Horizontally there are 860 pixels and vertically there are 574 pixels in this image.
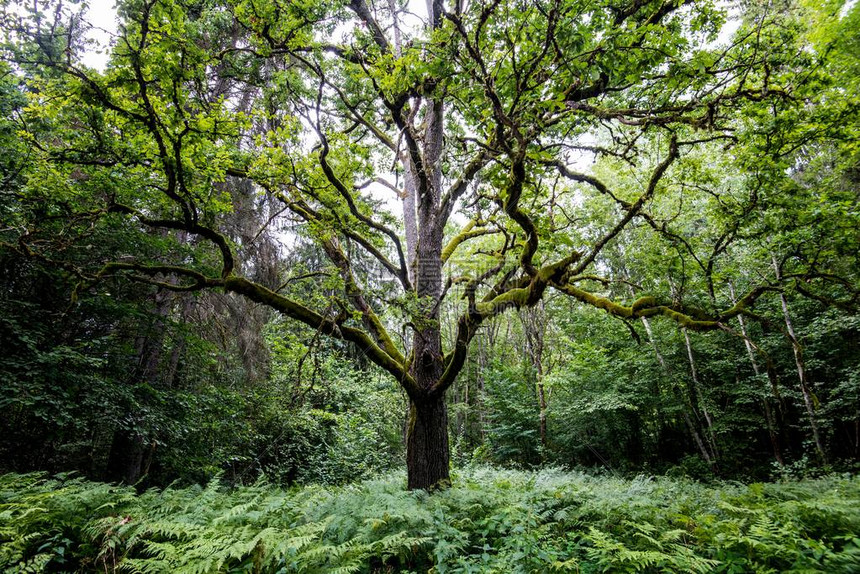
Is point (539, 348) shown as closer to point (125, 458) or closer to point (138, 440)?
point (138, 440)

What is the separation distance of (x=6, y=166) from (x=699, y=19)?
1022cm

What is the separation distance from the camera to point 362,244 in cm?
656

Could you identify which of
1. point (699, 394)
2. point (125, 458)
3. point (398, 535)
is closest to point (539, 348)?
point (699, 394)

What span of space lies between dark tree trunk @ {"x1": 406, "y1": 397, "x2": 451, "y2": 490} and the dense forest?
4 cm

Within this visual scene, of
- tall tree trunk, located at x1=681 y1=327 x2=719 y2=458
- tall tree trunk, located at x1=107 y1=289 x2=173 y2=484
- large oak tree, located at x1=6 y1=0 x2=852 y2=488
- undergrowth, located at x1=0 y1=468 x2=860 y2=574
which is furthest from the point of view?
tall tree trunk, located at x1=681 y1=327 x2=719 y2=458

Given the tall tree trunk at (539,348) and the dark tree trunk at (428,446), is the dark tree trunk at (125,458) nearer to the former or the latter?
the dark tree trunk at (428,446)

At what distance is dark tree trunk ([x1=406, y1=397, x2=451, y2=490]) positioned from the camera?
5.66 m

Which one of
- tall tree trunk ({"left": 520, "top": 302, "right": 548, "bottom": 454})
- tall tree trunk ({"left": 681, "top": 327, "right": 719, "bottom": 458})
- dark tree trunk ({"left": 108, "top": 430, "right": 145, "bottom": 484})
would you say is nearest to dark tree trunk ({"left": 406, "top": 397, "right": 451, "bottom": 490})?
dark tree trunk ({"left": 108, "top": 430, "right": 145, "bottom": 484})

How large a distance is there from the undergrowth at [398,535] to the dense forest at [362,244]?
4cm

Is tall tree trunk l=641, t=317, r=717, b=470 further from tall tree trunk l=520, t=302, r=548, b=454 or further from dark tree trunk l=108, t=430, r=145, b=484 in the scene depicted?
dark tree trunk l=108, t=430, r=145, b=484

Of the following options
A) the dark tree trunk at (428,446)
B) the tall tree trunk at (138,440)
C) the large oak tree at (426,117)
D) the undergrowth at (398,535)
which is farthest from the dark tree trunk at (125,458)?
the dark tree trunk at (428,446)

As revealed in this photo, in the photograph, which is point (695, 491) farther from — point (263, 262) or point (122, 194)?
point (122, 194)

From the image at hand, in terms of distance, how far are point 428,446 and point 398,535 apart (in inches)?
93.5

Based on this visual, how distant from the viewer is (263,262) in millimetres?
9094
